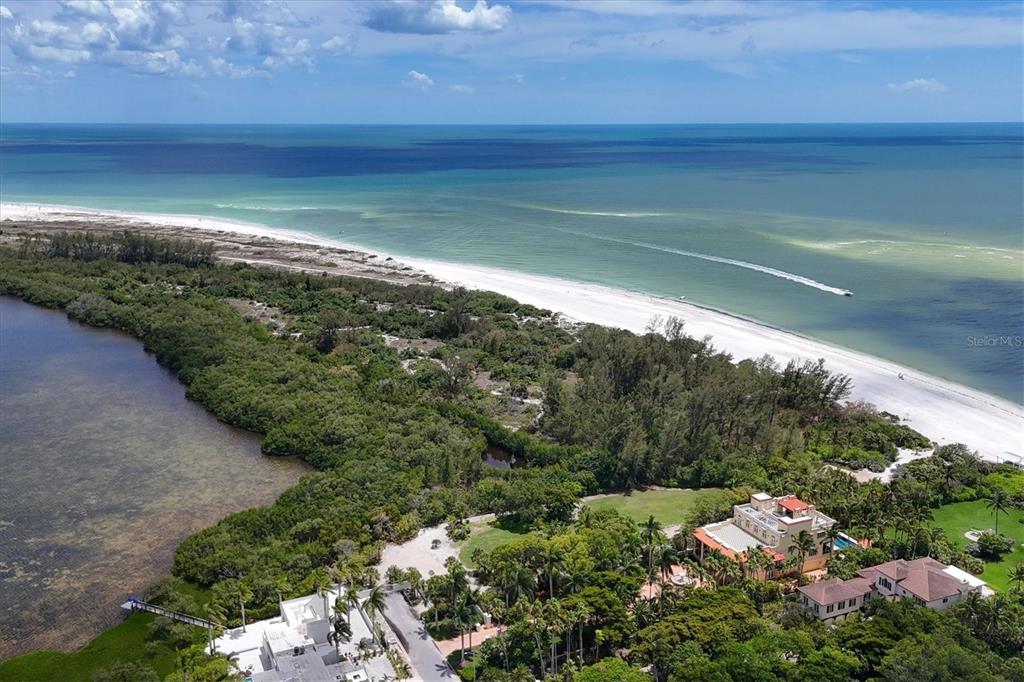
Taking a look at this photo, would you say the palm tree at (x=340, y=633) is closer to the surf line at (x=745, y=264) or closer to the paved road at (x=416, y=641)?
the paved road at (x=416, y=641)

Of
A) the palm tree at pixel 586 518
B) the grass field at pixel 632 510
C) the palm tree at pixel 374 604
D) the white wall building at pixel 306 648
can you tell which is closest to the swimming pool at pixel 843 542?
the grass field at pixel 632 510

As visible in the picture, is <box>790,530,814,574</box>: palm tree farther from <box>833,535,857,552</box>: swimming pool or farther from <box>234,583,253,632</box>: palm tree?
<box>234,583,253,632</box>: palm tree

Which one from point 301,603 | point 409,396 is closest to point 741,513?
point 301,603

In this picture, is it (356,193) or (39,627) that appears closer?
(39,627)

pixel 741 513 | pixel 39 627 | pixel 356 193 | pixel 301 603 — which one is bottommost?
pixel 39 627

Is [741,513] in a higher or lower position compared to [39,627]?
higher

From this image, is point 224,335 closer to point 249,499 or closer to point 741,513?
point 249,499

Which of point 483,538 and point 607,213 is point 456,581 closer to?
point 483,538

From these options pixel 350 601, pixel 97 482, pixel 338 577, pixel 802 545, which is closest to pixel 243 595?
pixel 338 577
